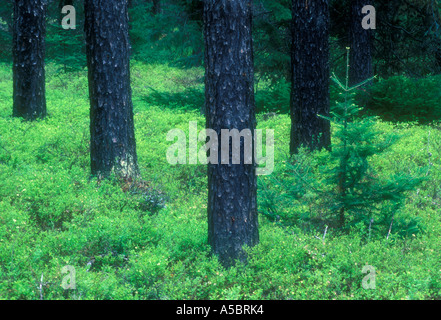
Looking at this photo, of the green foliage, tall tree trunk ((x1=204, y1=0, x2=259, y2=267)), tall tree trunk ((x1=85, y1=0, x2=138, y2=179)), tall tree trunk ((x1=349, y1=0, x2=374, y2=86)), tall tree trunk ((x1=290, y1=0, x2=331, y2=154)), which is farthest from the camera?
tall tree trunk ((x1=349, y1=0, x2=374, y2=86))

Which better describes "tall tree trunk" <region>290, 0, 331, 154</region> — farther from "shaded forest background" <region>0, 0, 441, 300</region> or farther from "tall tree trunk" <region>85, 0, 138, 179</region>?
"tall tree trunk" <region>85, 0, 138, 179</region>

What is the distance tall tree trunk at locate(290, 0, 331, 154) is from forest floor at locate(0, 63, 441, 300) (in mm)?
641

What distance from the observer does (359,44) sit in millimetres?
11406

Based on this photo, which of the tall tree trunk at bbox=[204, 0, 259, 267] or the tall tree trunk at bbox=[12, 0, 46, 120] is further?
the tall tree trunk at bbox=[12, 0, 46, 120]

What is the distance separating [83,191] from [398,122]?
26.5ft

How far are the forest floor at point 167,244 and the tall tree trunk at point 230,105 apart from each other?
0.39 meters

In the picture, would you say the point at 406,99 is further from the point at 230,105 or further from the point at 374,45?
the point at 230,105

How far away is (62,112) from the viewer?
11711 mm

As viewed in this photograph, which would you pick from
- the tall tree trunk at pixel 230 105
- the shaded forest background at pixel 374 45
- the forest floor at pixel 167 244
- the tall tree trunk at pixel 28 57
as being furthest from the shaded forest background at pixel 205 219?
the tall tree trunk at pixel 28 57

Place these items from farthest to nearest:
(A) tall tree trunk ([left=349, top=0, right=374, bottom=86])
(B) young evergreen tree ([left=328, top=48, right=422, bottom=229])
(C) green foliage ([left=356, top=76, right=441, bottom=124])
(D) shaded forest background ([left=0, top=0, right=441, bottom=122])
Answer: (A) tall tree trunk ([left=349, top=0, right=374, bottom=86]) < (D) shaded forest background ([left=0, top=0, right=441, bottom=122]) < (C) green foliage ([left=356, top=76, right=441, bottom=124]) < (B) young evergreen tree ([left=328, top=48, right=422, bottom=229])

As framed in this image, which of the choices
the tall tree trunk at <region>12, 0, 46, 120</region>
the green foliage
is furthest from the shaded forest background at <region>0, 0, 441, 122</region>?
the tall tree trunk at <region>12, 0, 46, 120</region>

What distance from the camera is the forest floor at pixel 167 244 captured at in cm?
418

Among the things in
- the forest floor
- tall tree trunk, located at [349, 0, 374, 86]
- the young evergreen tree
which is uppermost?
tall tree trunk, located at [349, 0, 374, 86]

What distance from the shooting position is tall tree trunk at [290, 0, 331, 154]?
782 centimetres
